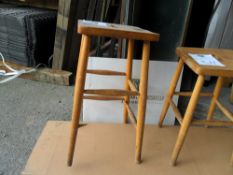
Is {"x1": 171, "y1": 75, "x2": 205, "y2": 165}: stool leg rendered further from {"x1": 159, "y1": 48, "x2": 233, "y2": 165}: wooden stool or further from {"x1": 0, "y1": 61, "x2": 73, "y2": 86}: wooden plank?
{"x1": 0, "y1": 61, "x2": 73, "y2": 86}: wooden plank

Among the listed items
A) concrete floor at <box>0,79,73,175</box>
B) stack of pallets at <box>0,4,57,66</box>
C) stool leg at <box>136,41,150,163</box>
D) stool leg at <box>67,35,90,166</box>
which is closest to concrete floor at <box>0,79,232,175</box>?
concrete floor at <box>0,79,73,175</box>

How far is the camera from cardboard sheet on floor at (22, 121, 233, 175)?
37.7 inches

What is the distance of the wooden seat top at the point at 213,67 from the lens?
82cm

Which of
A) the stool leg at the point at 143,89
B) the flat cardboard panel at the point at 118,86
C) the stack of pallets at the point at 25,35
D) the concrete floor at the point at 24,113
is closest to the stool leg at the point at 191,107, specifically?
the stool leg at the point at 143,89

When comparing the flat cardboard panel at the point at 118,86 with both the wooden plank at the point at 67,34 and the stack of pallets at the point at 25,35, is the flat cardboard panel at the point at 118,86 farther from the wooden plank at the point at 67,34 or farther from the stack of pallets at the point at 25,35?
the stack of pallets at the point at 25,35

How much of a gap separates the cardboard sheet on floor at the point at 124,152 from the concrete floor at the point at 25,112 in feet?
0.32

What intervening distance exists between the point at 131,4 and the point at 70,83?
821 mm

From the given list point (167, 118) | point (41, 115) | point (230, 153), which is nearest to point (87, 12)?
point (41, 115)

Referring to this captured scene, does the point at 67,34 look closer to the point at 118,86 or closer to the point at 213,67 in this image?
the point at 118,86

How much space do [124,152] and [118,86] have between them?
367mm

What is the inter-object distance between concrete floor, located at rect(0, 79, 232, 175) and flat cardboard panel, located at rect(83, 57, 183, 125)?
211mm

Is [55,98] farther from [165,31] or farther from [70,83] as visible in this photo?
[165,31]

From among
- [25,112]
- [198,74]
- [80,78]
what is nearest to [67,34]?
[25,112]

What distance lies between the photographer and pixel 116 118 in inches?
51.3
